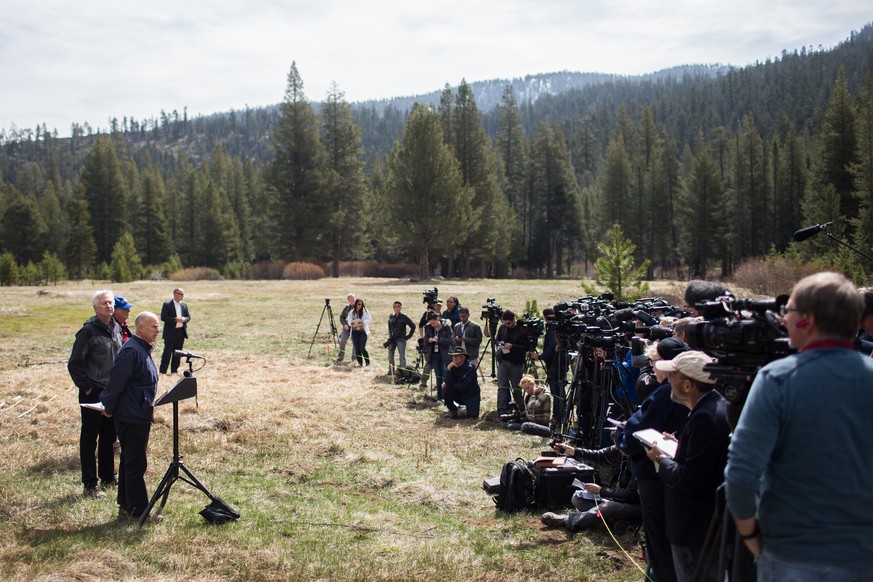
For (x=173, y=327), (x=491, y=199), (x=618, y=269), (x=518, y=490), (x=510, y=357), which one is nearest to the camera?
(x=518, y=490)

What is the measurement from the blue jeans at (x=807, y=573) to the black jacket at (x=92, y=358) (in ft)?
22.3

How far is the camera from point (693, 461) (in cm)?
372

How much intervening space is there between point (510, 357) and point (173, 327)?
794 centimetres

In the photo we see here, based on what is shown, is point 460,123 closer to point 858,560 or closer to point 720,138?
point 720,138

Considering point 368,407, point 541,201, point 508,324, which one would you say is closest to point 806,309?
point 508,324

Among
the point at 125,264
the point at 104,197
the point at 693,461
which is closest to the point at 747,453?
the point at 693,461

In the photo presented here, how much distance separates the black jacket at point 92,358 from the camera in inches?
299

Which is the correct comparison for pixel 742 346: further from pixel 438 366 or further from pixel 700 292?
pixel 438 366

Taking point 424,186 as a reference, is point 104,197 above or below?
above

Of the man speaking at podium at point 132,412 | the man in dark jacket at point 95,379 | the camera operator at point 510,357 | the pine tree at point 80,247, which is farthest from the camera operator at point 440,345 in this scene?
the pine tree at point 80,247

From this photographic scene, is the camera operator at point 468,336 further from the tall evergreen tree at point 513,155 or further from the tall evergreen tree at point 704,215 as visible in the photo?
the tall evergreen tree at point 513,155

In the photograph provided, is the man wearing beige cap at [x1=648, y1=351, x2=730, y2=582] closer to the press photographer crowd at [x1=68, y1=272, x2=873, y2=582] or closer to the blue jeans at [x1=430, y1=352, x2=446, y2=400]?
the press photographer crowd at [x1=68, y1=272, x2=873, y2=582]

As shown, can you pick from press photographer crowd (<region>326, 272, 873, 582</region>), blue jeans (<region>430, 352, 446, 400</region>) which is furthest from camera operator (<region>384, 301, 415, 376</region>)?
press photographer crowd (<region>326, 272, 873, 582</region>)

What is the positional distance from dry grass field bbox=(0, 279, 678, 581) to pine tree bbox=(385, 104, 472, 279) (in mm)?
34398
